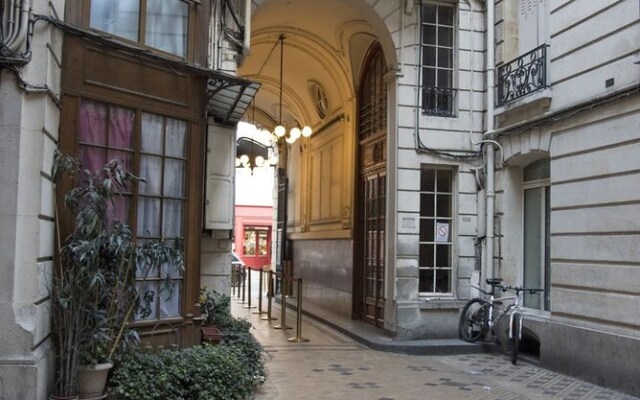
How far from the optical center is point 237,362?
281 inches

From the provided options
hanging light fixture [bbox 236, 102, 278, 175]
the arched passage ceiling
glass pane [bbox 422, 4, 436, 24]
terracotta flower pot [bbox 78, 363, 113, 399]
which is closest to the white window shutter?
the arched passage ceiling

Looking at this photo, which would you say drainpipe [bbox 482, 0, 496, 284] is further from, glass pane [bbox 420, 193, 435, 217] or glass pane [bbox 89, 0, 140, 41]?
glass pane [bbox 89, 0, 140, 41]

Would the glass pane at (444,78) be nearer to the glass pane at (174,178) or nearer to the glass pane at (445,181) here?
the glass pane at (445,181)

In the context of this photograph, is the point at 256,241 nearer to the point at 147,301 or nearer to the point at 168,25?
the point at 168,25

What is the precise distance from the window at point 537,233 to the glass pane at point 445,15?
3.27 m

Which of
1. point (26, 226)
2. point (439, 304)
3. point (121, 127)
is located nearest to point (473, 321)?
point (439, 304)

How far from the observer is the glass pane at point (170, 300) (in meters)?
7.21

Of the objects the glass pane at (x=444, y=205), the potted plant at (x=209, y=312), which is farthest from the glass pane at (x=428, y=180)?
the potted plant at (x=209, y=312)

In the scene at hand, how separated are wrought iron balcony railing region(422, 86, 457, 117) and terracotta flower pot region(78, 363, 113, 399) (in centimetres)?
768

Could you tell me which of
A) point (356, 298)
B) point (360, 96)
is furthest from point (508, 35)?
point (356, 298)

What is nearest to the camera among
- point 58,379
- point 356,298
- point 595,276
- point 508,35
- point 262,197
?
point 58,379

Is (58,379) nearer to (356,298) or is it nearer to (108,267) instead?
(108,267)

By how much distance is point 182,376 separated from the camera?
652 cm

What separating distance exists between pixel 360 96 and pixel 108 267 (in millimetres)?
9328
